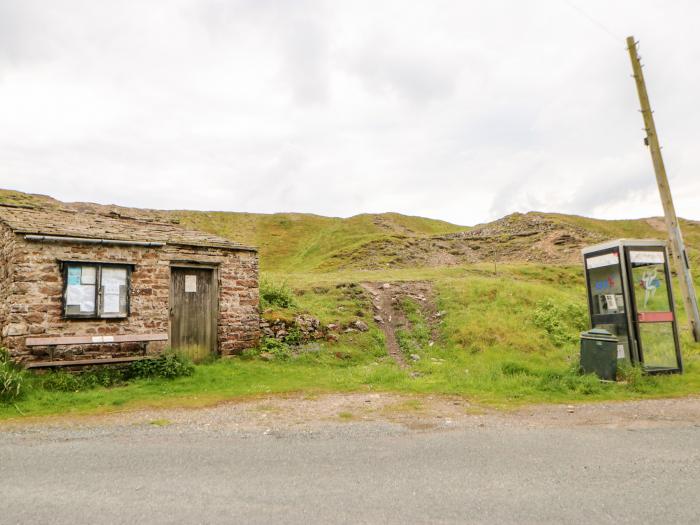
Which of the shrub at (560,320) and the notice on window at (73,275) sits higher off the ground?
the notice on window at (73,275)

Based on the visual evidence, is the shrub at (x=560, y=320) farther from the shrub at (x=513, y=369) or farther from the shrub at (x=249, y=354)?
the shrub at (x=249, y=354)

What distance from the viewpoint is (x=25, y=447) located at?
6457 millimetres

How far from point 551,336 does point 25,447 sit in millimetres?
14000

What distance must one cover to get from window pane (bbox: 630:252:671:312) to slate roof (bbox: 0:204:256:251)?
33.1ft

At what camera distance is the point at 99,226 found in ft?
43.8

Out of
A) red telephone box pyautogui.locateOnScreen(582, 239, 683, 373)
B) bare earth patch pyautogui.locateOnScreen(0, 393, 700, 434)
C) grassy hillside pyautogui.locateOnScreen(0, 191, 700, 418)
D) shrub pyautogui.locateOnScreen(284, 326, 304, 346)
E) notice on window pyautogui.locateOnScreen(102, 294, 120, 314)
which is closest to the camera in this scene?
bare earth patch pyautogui.locateOnScreen(0, 393, 700, 434)

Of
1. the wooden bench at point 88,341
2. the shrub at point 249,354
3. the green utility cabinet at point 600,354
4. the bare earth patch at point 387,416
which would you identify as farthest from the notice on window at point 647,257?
the wooden bench at point 88,341

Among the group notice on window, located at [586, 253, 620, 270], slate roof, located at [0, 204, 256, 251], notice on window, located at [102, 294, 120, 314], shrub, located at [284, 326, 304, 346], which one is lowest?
shrub, located at [284, 326, 304, 346]

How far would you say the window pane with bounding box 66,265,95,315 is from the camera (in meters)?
11.7

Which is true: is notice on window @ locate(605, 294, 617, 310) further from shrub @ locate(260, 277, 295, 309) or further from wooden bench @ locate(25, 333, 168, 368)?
wooden bench @ locate(25, 333, 168, 368)

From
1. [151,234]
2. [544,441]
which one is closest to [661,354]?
[544,441]

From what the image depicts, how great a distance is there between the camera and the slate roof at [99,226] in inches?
468

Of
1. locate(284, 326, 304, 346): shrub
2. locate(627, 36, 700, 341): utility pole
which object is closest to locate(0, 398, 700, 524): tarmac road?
locate(627, 36, 700, 341): utility pole

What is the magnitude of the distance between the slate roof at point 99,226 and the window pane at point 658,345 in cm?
Answer: 1038
